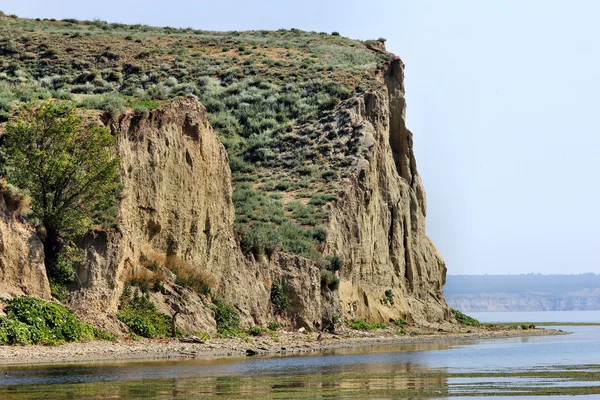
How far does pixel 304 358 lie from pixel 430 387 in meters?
13.1

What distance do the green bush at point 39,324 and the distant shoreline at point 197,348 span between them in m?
0.39

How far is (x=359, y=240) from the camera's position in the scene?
6481cm

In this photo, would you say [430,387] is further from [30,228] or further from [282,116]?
[282,116]

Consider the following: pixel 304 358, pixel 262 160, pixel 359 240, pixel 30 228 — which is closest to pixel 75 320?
pixel 30 228

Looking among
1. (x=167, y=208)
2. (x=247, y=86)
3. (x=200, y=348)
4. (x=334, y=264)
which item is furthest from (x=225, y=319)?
(x=247, y=86)

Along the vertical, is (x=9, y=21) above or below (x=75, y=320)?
above

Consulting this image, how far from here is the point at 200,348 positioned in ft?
141

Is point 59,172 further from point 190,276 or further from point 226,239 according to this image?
point 226,239

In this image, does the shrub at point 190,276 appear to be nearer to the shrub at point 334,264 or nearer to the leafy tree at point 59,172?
the leafy tree at point 59,172

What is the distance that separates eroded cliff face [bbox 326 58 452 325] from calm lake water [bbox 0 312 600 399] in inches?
748

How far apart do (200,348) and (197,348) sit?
21 cm

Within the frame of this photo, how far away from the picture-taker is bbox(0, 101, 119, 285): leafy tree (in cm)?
4116

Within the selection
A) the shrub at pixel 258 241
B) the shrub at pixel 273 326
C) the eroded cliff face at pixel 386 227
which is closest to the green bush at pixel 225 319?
the shrub at pixel 273 326

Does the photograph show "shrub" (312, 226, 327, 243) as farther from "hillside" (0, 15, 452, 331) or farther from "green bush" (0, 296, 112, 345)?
"green bush" (0, 296, 112, 345)
